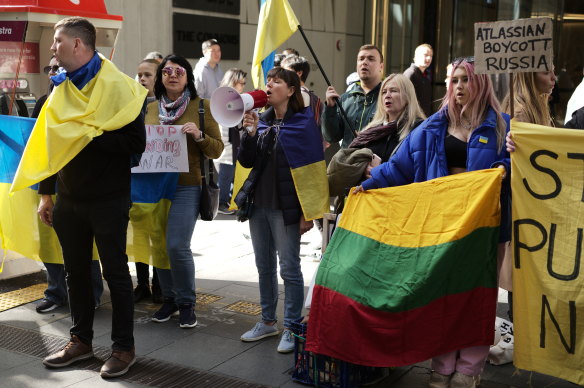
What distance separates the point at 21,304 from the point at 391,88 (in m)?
3.51

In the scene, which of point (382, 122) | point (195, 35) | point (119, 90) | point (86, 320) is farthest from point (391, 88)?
point (195, 35)

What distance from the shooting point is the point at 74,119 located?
4547 millimetres

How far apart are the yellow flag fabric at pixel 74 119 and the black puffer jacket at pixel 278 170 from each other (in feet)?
2.58

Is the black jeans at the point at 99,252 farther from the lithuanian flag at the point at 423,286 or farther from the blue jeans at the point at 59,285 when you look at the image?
the lithuanian flag at the point at 423,286

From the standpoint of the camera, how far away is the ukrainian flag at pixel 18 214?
604cm

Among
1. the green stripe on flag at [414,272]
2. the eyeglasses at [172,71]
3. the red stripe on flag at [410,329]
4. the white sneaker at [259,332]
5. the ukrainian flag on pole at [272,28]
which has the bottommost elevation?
the white sneaker at [259,332]

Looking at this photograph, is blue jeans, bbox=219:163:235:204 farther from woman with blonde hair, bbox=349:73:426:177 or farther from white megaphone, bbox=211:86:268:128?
woman with blonde hair, bbox=349:73:426:177

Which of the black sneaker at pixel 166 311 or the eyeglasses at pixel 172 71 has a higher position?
the eyeglasses at pixel 172 71

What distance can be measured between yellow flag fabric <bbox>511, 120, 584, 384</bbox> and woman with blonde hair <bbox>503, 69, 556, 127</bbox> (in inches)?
30.5

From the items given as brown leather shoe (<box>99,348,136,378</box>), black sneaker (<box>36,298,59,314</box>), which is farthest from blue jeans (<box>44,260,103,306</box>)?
brown leather shoe (<box>99,348,136,378</box>)

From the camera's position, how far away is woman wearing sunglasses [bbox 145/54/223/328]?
550 cm

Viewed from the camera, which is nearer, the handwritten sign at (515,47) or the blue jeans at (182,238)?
the handwritten sign at (515,47)

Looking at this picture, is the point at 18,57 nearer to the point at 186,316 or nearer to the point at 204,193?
the point at 204,193

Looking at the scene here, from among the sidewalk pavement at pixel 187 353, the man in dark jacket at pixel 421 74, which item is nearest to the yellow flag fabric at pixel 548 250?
the sidewalk pavement at pixel 187 353
